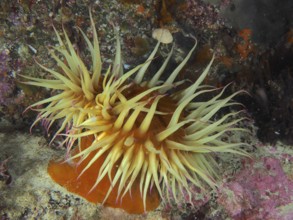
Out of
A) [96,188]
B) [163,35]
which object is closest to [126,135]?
[96,188]

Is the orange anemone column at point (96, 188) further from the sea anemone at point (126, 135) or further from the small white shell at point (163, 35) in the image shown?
the small white shell at point (163, 35)

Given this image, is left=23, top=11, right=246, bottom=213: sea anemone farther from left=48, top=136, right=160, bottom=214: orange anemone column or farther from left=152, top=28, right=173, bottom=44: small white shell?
left=152, top=28, right=173, bottom=44: small white shell

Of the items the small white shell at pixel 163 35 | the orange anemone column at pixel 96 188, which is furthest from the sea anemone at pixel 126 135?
the small white shell at pixel 163 35

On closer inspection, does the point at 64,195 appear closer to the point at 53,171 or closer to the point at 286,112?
the point at 53,171

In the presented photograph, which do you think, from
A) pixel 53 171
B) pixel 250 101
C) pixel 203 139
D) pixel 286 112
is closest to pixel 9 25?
pixel 53 171

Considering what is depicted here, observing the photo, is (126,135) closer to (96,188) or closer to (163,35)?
(96,188)

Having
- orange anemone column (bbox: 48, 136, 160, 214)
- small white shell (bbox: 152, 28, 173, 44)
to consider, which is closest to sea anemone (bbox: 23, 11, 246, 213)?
orange anemone column (bbox: 48, 136, 160, 214)
